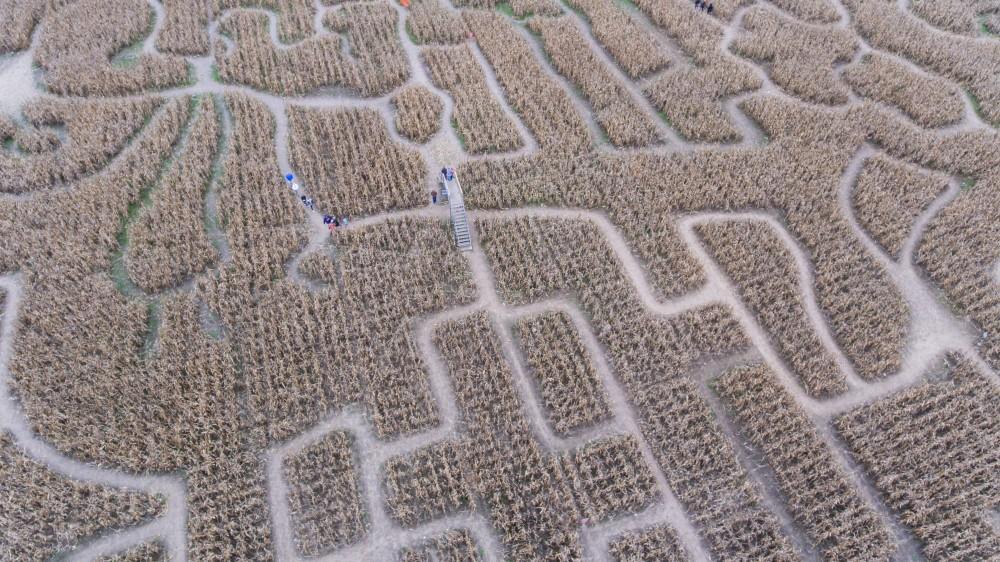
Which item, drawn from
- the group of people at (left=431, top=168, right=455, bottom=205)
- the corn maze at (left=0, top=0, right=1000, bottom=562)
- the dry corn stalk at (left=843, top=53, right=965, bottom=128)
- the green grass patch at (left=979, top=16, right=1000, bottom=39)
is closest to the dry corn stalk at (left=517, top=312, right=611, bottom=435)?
the corn maze at (left=0, top=0, right=1000, bottom=562)

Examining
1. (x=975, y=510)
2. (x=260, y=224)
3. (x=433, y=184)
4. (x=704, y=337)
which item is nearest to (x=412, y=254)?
(x=433, y=184)

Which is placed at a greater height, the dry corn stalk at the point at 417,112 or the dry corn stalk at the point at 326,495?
the dry corn stalk at the point at 417,112

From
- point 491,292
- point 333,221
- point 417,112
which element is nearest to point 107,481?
point 333,221

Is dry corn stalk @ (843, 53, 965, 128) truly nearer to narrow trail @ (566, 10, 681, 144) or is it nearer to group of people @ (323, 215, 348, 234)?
narrow trail @ (566, 10, 681, 144)

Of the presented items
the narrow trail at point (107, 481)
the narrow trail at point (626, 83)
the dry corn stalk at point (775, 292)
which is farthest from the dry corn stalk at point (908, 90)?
the narrow trail at point (107, 481)

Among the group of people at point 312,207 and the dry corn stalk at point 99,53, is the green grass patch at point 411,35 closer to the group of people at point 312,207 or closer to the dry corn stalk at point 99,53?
the dry corn stalk at point 99,53

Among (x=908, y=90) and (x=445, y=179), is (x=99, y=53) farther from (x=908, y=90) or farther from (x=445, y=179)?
(x=908, y=90)

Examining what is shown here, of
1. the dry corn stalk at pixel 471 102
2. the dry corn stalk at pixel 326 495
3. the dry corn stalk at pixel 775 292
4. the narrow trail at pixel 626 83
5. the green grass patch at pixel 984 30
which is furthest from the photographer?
the green grass patch at pixel 984 30
